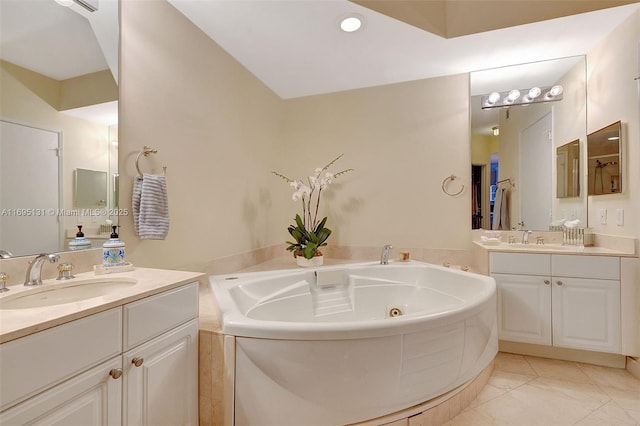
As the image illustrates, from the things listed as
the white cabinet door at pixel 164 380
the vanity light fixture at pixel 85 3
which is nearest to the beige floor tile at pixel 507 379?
the white cabinet door at pixel 164 380

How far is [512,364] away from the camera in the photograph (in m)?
2.08

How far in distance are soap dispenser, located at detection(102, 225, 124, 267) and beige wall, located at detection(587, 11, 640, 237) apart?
2994 mm

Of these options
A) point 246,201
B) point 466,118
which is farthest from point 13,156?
point 466,118

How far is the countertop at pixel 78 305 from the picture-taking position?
74cm

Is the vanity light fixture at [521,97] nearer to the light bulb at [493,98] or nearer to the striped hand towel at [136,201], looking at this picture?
the light bulb at [493,98]

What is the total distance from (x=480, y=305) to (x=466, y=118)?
1752 mm

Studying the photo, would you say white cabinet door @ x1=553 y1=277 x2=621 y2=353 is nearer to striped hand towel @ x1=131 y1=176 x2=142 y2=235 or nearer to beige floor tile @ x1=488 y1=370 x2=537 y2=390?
beige floor tile @ x1=488 y1=370 x2=537 y2=390

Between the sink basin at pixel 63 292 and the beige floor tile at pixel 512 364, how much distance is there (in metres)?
2.37

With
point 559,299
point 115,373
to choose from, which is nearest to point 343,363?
point 115,373

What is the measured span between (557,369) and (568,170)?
60.6 inches

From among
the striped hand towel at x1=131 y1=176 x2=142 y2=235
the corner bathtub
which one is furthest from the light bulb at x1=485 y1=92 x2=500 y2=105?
the striped hand towel at x1=131 y1=176 x2=142 y2=235

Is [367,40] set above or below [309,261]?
above

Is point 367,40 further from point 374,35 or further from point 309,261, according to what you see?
point 309,261

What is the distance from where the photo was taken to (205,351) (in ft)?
4.42
